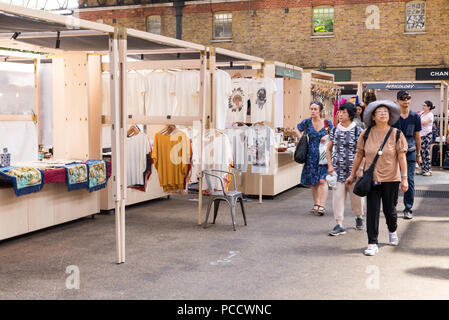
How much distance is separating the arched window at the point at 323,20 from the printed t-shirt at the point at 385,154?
16.1m

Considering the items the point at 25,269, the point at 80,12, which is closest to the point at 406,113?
the point at 25,269

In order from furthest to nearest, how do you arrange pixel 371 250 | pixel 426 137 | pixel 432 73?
pixel 432 73 < pixel 426 137 < pixel 371 250

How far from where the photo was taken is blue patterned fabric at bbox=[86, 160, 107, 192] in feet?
25.0

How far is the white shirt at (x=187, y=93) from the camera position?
25.2ft

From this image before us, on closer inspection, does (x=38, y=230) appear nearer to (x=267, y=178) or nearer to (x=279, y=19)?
(x=267, y=178)

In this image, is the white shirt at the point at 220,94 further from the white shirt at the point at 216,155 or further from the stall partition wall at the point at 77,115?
the stall partition wall at the point at 77,115

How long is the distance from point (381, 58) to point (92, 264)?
1710 centimetres

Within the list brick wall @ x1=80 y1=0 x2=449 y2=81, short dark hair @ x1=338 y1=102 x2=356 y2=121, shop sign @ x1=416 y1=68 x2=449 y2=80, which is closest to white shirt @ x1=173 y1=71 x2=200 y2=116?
short dark hair @ x1=338 y1=102 x2=356 y2=121

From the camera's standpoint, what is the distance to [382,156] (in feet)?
19.5

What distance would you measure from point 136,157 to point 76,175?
1.08 meters

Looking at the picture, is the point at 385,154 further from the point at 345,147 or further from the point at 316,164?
the point at 316,164

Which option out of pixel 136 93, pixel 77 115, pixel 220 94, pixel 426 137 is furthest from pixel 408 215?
pixel 426 137

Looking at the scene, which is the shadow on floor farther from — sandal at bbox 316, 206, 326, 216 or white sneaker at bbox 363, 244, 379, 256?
sandal at bbox 316, 206, 326, 216

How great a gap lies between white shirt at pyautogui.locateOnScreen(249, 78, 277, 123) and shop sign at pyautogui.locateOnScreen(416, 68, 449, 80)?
12.6m
